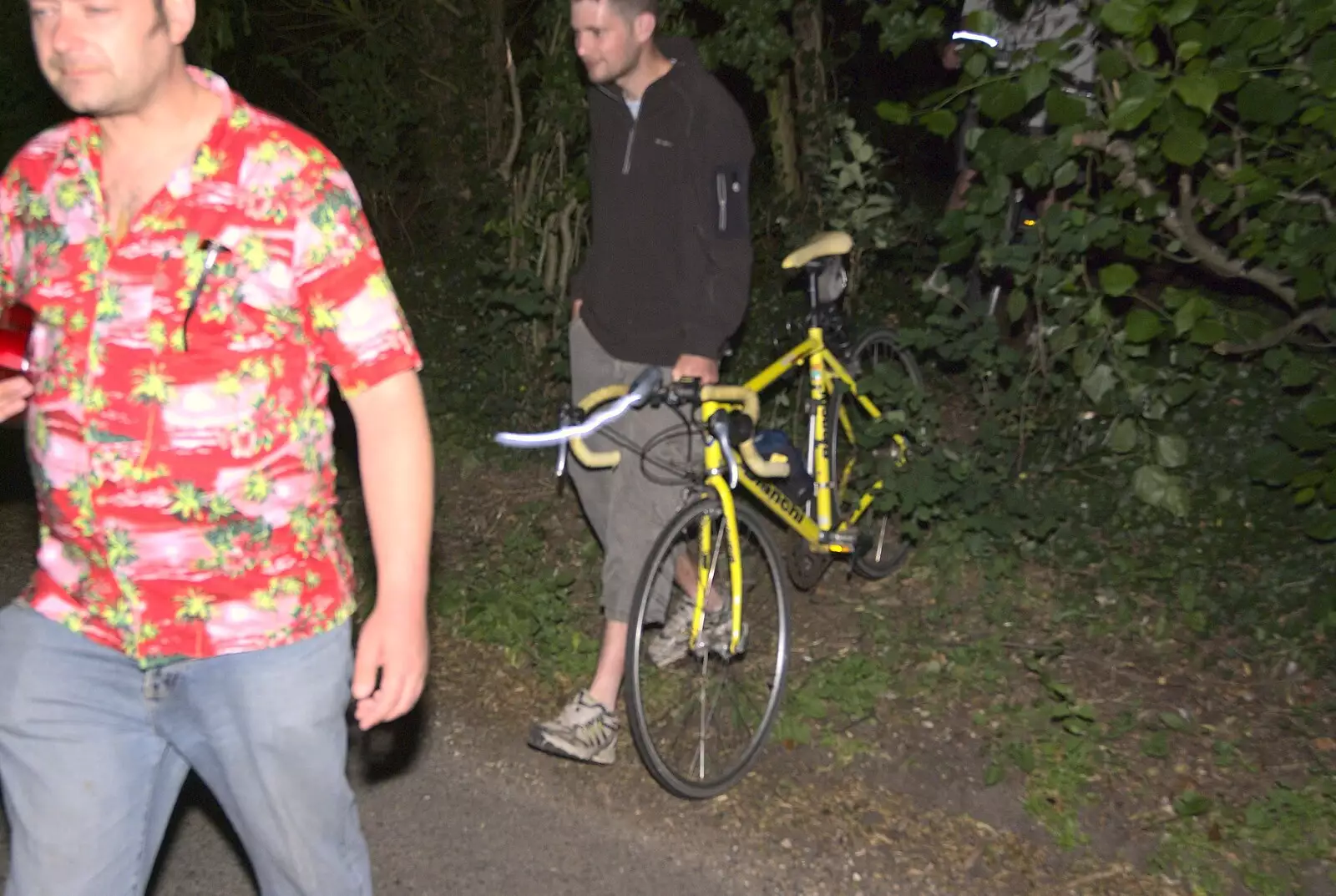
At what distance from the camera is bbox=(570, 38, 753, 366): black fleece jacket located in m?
4.61

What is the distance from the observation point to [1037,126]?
642 centimetres

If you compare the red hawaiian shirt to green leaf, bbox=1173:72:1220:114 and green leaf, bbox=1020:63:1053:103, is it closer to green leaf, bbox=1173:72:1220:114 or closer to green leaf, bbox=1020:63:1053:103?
green leaf, bbox=1173:72:1220:114

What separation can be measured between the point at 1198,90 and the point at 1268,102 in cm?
26

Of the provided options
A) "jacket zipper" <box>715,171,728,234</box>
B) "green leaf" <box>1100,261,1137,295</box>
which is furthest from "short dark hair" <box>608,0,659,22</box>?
"green leaf" <box>1100,261,1137,295</box>

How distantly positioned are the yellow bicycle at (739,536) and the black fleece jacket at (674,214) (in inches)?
9.8

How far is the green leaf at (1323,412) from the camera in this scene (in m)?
4.95

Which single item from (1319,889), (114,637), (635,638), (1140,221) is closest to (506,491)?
(635,638)

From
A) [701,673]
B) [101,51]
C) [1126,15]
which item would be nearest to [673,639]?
[701,673]

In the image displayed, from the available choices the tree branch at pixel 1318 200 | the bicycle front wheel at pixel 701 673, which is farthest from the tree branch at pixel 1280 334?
the bicycle front wheel at pixel 701 673

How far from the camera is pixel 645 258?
15.6 ft

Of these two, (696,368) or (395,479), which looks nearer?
(395,479)

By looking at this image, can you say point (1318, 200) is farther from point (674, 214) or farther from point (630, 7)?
point (630, 7)

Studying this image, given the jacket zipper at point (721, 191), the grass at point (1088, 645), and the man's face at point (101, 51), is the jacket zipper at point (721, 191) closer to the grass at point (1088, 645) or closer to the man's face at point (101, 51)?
the grass at point (1088, 645)

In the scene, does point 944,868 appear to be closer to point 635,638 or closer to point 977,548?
point 635,638
